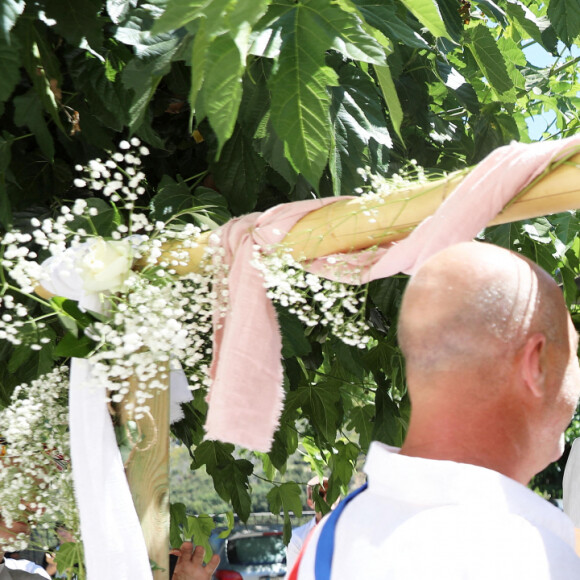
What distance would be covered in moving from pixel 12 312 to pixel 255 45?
1328mm

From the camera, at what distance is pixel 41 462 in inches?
90.0

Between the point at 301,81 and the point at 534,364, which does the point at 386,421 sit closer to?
the point at 301,81

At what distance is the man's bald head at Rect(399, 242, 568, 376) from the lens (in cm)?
112

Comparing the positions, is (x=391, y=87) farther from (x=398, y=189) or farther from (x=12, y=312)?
(x=12, y=312)

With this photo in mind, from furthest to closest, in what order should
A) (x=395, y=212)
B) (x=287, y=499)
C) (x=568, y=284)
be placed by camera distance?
(x=287, y=499)
(x=568, y=284)
(x=395, y=212)

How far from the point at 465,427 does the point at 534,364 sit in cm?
12

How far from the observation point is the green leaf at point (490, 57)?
2393mm

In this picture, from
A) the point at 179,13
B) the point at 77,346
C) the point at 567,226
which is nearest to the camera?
the point at 179,13

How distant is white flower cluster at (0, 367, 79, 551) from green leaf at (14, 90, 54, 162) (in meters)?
0.58

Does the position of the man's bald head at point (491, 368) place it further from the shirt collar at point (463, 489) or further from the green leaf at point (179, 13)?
the green leaf at point (179, 13)

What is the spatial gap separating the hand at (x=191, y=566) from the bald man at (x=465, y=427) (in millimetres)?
1956

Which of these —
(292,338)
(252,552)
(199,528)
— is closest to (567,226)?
(292,338)

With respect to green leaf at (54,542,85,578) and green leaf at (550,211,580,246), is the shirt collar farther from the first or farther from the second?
green leaf at (550,211,580,246)

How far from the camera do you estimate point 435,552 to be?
102cm
